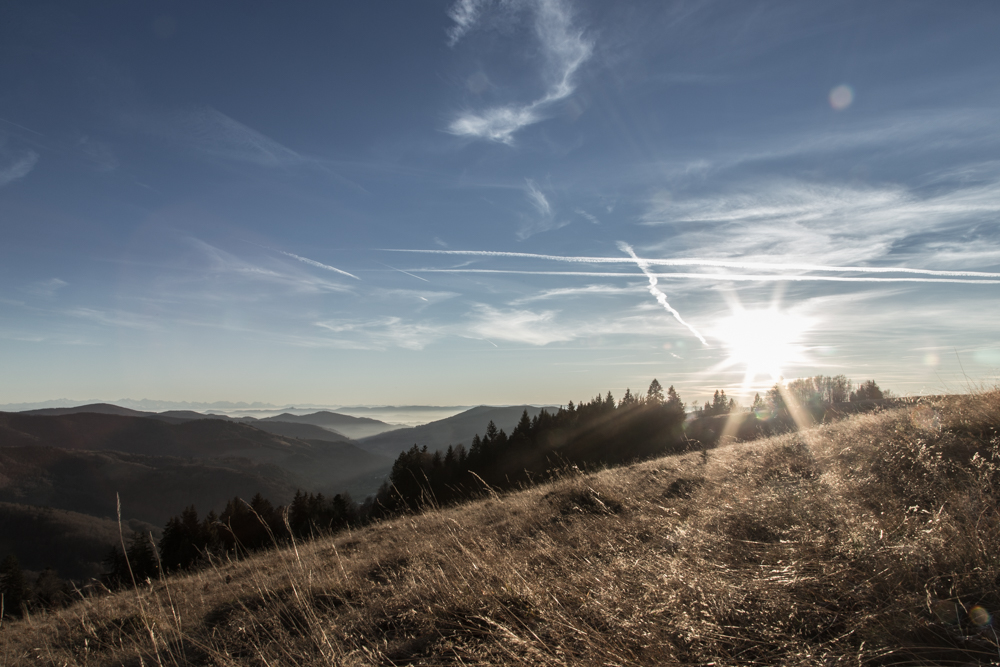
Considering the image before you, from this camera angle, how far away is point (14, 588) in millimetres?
27375

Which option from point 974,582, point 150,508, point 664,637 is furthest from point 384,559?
point 150,508

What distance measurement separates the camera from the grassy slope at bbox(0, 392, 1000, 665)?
2.25 metres

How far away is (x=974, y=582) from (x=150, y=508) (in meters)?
261

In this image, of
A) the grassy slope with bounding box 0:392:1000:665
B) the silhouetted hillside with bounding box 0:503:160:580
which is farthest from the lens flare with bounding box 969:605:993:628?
the silhouetted hillside with bounding box 0:503:160:580

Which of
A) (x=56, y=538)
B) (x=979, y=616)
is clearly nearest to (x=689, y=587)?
(x=979, y=616)

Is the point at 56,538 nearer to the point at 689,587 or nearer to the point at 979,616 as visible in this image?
the point at 689,587

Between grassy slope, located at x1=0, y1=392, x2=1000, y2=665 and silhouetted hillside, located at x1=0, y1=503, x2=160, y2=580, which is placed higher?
grassy slope, located at x1=0, y1=392, x2=1000, y2=665

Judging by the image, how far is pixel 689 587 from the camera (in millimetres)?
2795

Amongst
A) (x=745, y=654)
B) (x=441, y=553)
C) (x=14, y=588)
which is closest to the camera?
(x=745, y=654)

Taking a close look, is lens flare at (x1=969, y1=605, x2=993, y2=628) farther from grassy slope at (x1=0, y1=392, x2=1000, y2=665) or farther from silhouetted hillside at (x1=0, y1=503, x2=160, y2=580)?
silhouetted hillside at (x1=0, y1=503, x2=160, y2=580)

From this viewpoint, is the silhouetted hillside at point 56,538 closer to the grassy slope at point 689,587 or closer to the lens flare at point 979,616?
the grassy slope at point 689,587

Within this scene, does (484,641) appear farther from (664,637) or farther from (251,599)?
(251,599)

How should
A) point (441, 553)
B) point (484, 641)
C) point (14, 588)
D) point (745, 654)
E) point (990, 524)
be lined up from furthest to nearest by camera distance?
point (14, 588) < point (441, 553) < point (484, 641) < point (990, 524) < point (745, 654)

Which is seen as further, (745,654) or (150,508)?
(150,508)
